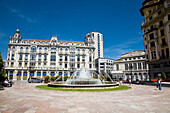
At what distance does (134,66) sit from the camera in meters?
62.5

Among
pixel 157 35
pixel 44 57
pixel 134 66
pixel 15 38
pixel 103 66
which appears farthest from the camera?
pixel 103 66

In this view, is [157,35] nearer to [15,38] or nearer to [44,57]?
[44,57]

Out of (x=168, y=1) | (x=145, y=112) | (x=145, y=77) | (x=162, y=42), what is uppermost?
(x=168, y=1)

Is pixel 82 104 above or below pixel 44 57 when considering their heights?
below

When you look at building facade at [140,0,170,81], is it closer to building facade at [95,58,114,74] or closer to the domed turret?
building facade at [95,58,114,74]

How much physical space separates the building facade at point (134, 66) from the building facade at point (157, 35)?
2649 cm

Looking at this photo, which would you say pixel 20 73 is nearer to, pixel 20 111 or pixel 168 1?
pixel 20 111

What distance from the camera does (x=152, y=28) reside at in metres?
33.8

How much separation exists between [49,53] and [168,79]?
50092 millimetres

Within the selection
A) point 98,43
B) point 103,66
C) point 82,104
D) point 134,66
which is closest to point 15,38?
point 103,66

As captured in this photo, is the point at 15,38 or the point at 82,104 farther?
the point at 15,38

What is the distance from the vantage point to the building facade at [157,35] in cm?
2878

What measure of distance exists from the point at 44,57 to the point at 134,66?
4951 centimetres

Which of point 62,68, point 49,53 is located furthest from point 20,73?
point 62,68
